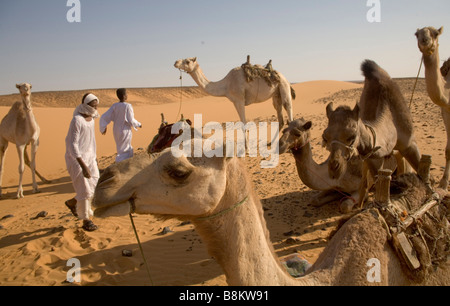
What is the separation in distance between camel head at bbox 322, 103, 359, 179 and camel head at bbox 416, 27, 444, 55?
6.03 ft

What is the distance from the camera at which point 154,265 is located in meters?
4.48

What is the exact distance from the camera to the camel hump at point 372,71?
197 inches

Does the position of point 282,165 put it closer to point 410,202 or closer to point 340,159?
point 340,159

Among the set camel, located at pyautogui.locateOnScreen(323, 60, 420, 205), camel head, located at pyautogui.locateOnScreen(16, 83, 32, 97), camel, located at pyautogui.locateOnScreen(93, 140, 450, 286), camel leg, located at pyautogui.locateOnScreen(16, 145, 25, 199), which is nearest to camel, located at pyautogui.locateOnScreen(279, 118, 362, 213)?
camel, located at pyautogui.locateOnScreen(323, 60, 420, 205)

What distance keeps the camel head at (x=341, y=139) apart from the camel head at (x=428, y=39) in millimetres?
1838

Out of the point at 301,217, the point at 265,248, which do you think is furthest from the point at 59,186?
the point at 265,248

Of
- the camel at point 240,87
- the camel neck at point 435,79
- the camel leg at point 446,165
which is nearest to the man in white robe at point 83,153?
the camel neck at point 435,79

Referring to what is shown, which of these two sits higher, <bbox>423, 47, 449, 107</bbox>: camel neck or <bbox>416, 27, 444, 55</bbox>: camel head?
<bbox>416, 27, 444, 55</bbox>: camel head

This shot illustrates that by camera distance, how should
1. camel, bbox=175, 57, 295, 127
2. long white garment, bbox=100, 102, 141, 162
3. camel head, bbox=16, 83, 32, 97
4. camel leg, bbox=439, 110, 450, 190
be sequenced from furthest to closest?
camel, bbox=175, 57, 295, 127 → camel head, bbox=16, 83, 32, 97 → long white garment, bbox=100, 102, 141, 162 → camel leg, bbox=439, 110, 450, 190

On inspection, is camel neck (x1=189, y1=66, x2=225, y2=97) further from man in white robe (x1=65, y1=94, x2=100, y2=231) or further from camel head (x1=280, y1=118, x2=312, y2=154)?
camel head (x1=280, y1=118, x2=312, y2=154)

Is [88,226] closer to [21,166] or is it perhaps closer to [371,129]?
[21,166]

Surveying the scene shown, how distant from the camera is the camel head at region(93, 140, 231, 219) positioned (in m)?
1.57

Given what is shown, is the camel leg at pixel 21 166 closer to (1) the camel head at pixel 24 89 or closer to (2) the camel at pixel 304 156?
(1) the camel head at pixel 24 89

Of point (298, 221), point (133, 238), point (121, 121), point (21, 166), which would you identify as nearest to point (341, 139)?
point (298, 221)
